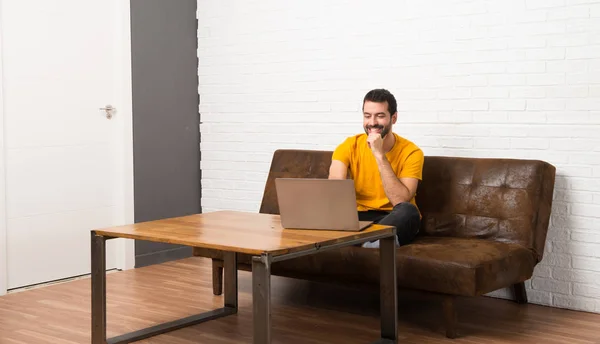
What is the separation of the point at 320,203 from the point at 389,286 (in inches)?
19.4

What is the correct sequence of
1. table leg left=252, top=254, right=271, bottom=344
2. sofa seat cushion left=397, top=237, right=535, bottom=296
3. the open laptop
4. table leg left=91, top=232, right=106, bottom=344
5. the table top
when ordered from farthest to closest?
sofa seat cushion left=397, top=237, right=535, bottom=296 → table leg left=91, top=232, right=106, bottom=344 → the open laptop → the table top → table leg left=252, top=254, right=271, bottom=344

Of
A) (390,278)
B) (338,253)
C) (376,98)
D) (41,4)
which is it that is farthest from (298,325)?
(41,4)

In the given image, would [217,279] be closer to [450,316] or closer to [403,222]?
[403,222]

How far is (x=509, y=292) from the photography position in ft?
14.8

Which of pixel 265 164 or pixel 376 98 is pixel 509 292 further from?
pixel 265 164

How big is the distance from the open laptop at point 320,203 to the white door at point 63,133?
84.2 inches

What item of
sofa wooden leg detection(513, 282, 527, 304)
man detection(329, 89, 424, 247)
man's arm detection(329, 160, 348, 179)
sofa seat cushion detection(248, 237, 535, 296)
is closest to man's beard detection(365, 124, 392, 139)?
man detection(329, 89, 424, 247)

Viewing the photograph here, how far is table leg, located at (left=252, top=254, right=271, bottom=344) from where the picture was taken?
2.88 meters

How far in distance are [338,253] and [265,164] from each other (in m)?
1.65

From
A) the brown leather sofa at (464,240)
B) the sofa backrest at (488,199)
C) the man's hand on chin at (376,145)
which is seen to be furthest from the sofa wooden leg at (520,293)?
the man's hand on chin at (376,145)

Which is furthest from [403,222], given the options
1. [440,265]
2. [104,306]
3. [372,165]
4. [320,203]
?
[104,306]

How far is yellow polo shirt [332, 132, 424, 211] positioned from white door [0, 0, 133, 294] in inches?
70.1

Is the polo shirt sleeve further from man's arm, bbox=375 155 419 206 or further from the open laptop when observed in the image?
the open laptop

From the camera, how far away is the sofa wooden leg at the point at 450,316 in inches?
147
